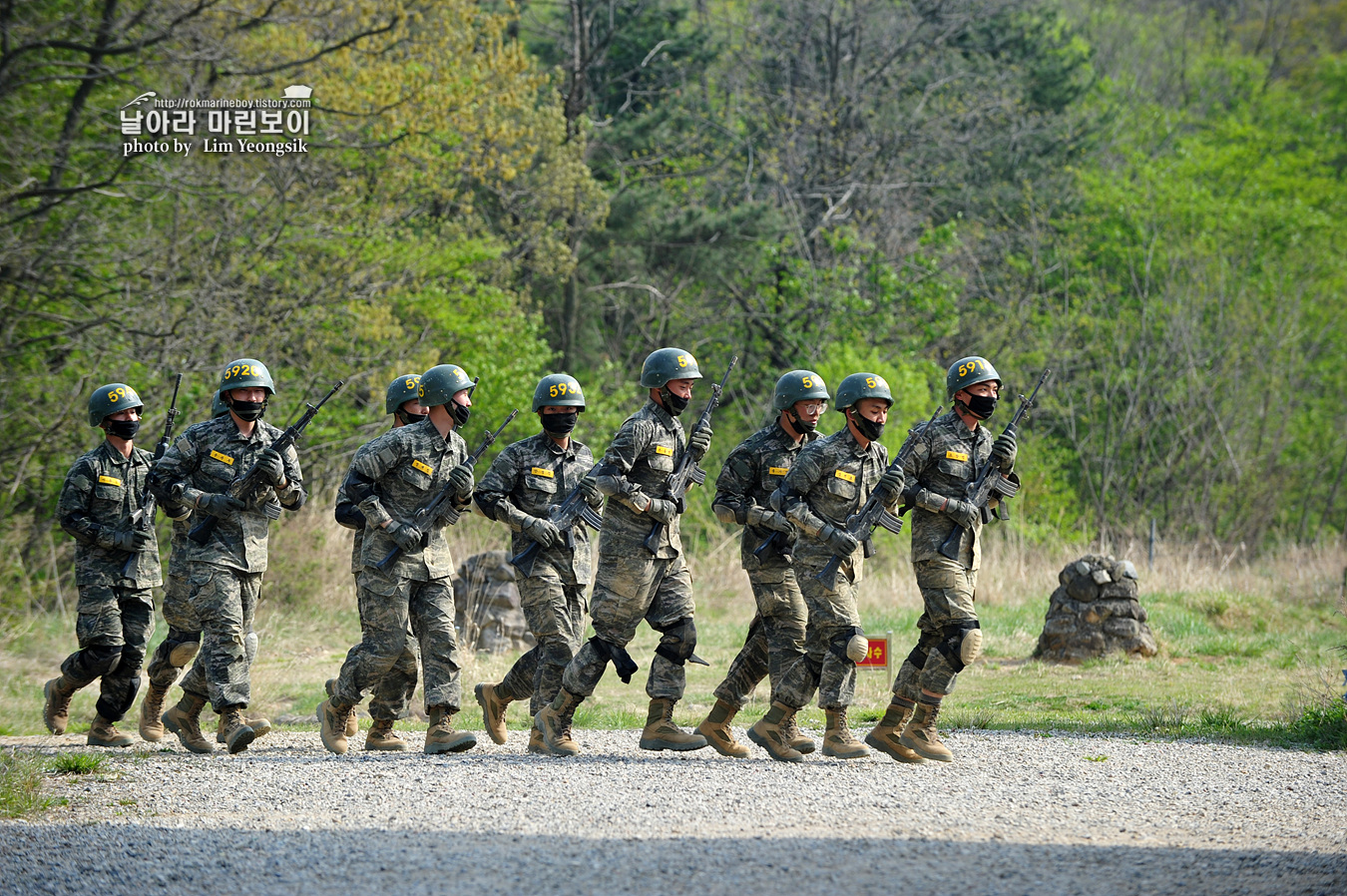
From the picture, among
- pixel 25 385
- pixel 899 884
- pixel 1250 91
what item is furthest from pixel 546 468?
pixel 1250 91

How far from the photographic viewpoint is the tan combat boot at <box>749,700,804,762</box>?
8648 mm

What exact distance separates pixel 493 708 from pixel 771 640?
201cm

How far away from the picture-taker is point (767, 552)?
28.8ft

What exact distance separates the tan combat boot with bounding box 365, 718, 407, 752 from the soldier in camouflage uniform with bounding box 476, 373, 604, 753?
68 centimetres

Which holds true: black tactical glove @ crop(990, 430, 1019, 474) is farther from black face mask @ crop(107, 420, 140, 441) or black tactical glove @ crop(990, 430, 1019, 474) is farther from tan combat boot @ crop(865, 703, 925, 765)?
black face mask @ crop(107, 420, 140, 441)

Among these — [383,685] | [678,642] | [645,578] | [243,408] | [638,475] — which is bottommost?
[383,685]

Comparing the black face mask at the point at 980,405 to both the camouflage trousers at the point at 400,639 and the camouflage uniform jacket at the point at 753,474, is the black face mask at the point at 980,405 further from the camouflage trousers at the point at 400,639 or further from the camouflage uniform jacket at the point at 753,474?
the camouflage trousers at the point at 400,639

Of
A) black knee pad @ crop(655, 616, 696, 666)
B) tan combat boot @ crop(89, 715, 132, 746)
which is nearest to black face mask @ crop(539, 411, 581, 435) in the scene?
black knee pad @ crop(655, 616, 696, 666)

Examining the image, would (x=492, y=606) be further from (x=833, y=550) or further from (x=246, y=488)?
(x=833, y=550)

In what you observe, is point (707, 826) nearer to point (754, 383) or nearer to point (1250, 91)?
point (754, 383)

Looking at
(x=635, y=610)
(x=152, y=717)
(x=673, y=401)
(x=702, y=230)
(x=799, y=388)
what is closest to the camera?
(x=635, y=610)

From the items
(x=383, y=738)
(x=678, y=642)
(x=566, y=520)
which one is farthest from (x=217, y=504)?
(x=678, y=642)

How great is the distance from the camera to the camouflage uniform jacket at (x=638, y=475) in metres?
8.67

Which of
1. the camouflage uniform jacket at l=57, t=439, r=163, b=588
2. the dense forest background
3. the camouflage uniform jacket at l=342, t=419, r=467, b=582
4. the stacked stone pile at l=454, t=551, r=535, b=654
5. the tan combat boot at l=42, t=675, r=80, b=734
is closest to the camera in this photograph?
the camouflage uniform jacket at l=342, t=419, r=467, b=582
